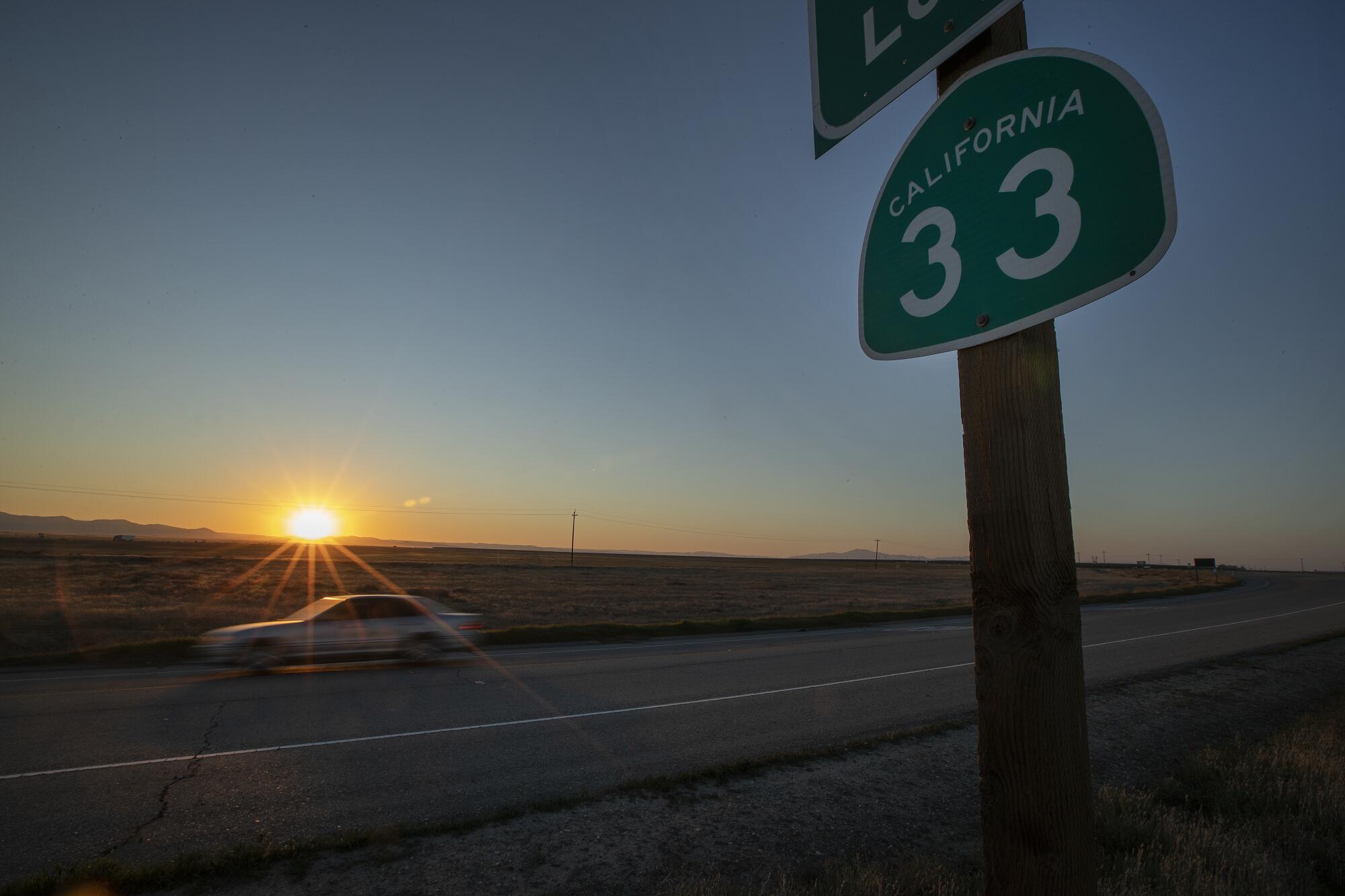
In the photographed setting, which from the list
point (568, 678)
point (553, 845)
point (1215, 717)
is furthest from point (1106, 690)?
point (553, 845)

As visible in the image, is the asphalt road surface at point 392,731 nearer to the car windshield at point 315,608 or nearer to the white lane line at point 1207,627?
the car windshield at point 315,608

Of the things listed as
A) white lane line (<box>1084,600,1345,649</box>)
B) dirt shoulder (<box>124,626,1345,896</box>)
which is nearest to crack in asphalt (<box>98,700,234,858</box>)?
dirt shoulder (<box>124,626,1345,896</box>)

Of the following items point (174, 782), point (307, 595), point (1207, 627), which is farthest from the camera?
point (307, 595)

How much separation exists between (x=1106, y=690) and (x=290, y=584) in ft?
132

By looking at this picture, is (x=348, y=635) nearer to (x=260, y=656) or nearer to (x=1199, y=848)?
(x=260, y=656)

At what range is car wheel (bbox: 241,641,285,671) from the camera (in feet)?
37.1

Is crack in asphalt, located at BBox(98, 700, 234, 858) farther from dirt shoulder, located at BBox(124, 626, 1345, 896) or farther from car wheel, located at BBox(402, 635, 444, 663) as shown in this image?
car wheel, located at BBox(402, 635, 444, 663)

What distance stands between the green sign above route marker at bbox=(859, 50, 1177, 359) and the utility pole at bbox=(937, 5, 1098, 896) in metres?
0.14

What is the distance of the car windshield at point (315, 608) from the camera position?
40.4ft

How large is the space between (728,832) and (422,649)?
31.0ft

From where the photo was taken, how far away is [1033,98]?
1.47 metres

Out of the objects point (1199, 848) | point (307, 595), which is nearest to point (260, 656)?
point (1199, 848)

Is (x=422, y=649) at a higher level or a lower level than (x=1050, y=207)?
lower

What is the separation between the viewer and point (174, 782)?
5.95m
